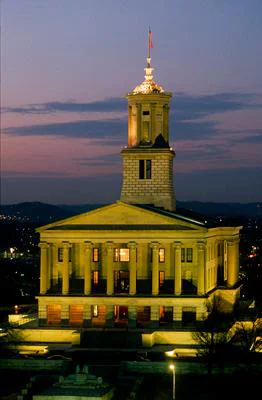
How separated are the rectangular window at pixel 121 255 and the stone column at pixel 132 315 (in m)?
5.49

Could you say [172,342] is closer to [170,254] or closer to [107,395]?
[170,254]

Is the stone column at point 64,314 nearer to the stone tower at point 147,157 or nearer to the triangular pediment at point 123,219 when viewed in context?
the triangular pediment at point 123,219

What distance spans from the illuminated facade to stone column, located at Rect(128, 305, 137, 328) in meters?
0.08

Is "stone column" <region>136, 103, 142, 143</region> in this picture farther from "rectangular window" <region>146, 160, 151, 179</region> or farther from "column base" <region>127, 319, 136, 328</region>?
"column base" <region>127, 319, 136, 328</region>

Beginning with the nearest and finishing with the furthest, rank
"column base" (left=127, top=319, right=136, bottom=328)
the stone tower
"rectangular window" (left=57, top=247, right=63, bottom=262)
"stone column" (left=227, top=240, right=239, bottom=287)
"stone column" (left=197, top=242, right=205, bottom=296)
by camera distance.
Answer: "column base" (left=127, top=319, right=136, bottom=328)
"stone column" (left=197, top=242, right=205, bottom=296)
"rectangular window" (left=57, top=247, right=63, bottom=262)
the stone tower
"stone column" (left=227, top=240, right=239, bottom=287)

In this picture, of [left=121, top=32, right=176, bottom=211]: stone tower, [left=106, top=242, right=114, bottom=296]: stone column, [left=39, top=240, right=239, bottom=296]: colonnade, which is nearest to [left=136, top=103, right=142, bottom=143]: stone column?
[left=121, top=32, right=176, bottom=211]: stone tower

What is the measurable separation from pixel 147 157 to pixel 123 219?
378 inches

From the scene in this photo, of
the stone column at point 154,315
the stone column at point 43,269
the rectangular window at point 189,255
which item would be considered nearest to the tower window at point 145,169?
the rectangular window at point 189,255

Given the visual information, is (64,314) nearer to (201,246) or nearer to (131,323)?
(131,323)

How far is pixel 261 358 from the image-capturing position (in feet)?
242

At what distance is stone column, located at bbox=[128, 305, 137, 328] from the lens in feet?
283

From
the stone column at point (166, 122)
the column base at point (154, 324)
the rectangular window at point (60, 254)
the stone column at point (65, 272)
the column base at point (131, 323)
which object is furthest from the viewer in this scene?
the stone column at point (166, 122)

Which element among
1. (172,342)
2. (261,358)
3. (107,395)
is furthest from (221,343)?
(107,395)

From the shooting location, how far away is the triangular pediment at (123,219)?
87188mm
